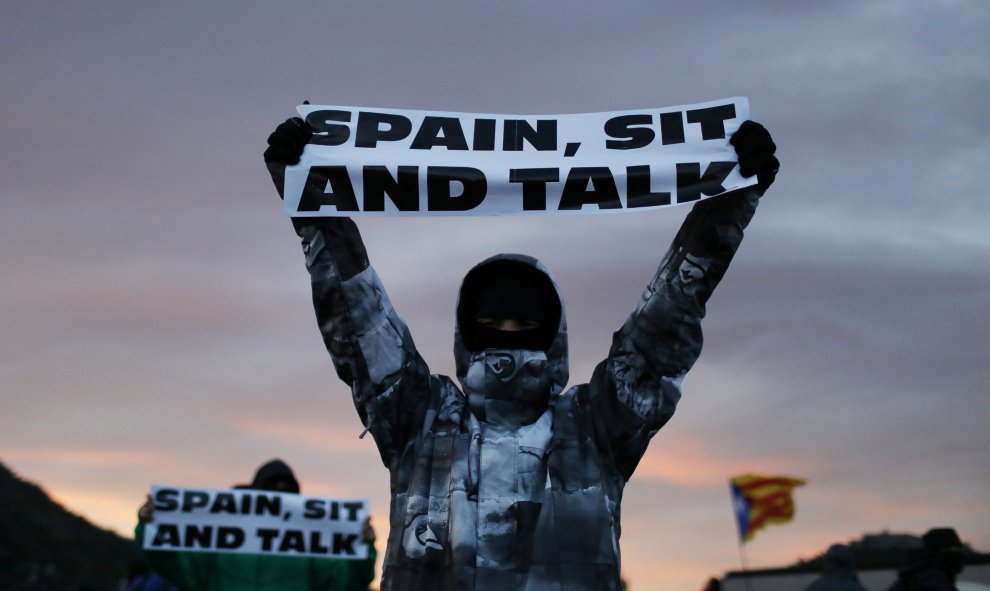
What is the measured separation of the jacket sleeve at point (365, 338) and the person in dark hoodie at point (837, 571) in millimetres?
4033

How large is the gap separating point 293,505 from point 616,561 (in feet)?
14.2

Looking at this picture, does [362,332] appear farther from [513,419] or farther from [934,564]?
[934,564]

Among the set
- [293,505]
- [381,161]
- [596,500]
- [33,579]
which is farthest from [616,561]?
[33,579]

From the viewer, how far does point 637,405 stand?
539cm

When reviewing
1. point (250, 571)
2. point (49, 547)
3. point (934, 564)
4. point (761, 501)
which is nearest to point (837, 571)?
point (934, 564)

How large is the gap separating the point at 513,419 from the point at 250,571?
410cm

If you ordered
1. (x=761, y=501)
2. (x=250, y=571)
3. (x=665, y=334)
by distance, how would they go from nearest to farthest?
(x=665, y=334)
(x=250, y=571)
(x=761, y=501)

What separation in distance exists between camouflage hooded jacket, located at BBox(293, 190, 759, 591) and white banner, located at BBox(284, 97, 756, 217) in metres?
0.19

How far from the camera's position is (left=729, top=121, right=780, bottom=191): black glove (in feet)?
18.2

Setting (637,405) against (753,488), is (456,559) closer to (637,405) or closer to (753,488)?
(637,405)

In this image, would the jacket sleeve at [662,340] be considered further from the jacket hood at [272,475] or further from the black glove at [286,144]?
the jacket hood at [272,475]

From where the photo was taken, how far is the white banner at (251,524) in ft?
28.7

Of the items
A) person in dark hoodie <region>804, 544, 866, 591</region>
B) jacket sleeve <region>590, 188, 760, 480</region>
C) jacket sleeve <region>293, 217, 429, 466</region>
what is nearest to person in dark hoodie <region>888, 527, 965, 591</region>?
person in dark hoodie <region>804, 544, 866, 591</region>

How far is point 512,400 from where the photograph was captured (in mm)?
5371
